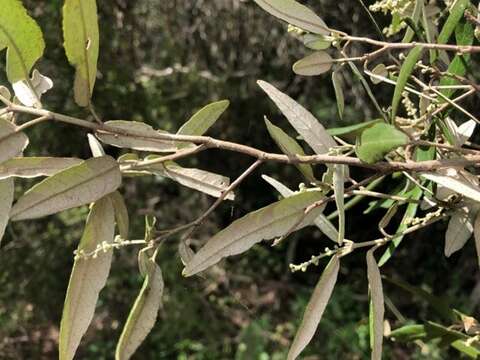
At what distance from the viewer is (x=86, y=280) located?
1.78 ft

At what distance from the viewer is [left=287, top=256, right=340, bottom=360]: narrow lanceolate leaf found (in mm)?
590

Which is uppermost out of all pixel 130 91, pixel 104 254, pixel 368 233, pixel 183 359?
pixel 104 254

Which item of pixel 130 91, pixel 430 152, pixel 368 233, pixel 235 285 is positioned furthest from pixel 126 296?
pixel 430 152

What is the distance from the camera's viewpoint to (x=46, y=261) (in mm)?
1953

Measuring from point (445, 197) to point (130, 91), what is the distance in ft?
4.67

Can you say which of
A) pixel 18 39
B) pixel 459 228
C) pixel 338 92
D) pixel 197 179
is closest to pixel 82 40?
pixel 18 39

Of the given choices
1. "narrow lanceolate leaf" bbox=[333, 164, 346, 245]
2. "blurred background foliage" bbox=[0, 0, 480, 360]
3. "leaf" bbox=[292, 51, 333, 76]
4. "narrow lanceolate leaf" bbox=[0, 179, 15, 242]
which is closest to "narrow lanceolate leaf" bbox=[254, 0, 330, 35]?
"leaf" bbox=[292, 51, 333, 76]

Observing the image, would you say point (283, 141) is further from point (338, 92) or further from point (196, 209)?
point (196, 209)

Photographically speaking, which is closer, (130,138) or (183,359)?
(130,138)

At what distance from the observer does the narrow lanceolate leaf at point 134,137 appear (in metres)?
0.53

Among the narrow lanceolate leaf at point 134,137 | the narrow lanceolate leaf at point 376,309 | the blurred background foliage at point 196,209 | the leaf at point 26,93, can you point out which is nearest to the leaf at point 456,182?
the narrow lanceolate leaf at point 376,309

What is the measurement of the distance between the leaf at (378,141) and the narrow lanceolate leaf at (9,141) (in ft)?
0.81

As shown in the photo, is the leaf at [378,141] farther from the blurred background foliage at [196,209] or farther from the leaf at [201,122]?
the blurred background foliage at [196,209]

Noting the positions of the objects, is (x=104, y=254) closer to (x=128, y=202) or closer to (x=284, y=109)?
(x=284, y=109)
